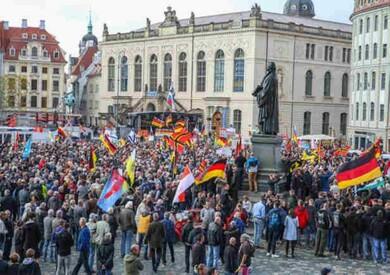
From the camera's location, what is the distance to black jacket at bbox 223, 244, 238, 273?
567 inches

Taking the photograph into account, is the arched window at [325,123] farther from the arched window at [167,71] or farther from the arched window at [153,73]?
the arched window at [153,73]

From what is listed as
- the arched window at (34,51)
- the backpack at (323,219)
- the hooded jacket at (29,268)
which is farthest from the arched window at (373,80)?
the arched window at (34,51)

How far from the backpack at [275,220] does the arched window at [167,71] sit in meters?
61.3

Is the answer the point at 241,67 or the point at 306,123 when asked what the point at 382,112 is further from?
the point at 241,67

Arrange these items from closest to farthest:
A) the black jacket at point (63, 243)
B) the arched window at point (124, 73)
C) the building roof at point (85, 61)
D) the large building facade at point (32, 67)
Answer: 1. the black jacket at point (63, 243)
2. the arched window at point (124, 73)
3. the large building facade at point (32, 67)
4. the building roof at point (85, 61)

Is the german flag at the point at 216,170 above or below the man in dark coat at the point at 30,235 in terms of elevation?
above

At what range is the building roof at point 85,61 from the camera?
10844 cm

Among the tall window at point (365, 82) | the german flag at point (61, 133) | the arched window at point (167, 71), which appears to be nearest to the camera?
the german flag at point (61, 133)

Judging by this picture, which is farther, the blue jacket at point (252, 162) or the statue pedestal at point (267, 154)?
the statue pedestal at point (267, 154)

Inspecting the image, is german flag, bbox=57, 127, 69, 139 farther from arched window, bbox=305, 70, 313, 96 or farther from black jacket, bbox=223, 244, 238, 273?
arched window, bbox=305, 70, 313, 96

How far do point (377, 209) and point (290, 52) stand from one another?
180ft

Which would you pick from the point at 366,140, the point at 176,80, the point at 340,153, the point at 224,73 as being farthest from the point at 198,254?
the point at 176,80

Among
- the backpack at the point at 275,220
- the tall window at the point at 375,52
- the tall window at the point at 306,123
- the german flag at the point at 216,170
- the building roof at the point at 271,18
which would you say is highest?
the building roof at the point at 271,18

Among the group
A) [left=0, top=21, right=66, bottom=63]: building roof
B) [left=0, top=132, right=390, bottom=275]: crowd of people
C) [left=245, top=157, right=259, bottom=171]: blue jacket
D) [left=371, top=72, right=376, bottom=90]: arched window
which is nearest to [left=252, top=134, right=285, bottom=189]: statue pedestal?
[left=0, top=132, right=390, bottom=275]: crowd of people
